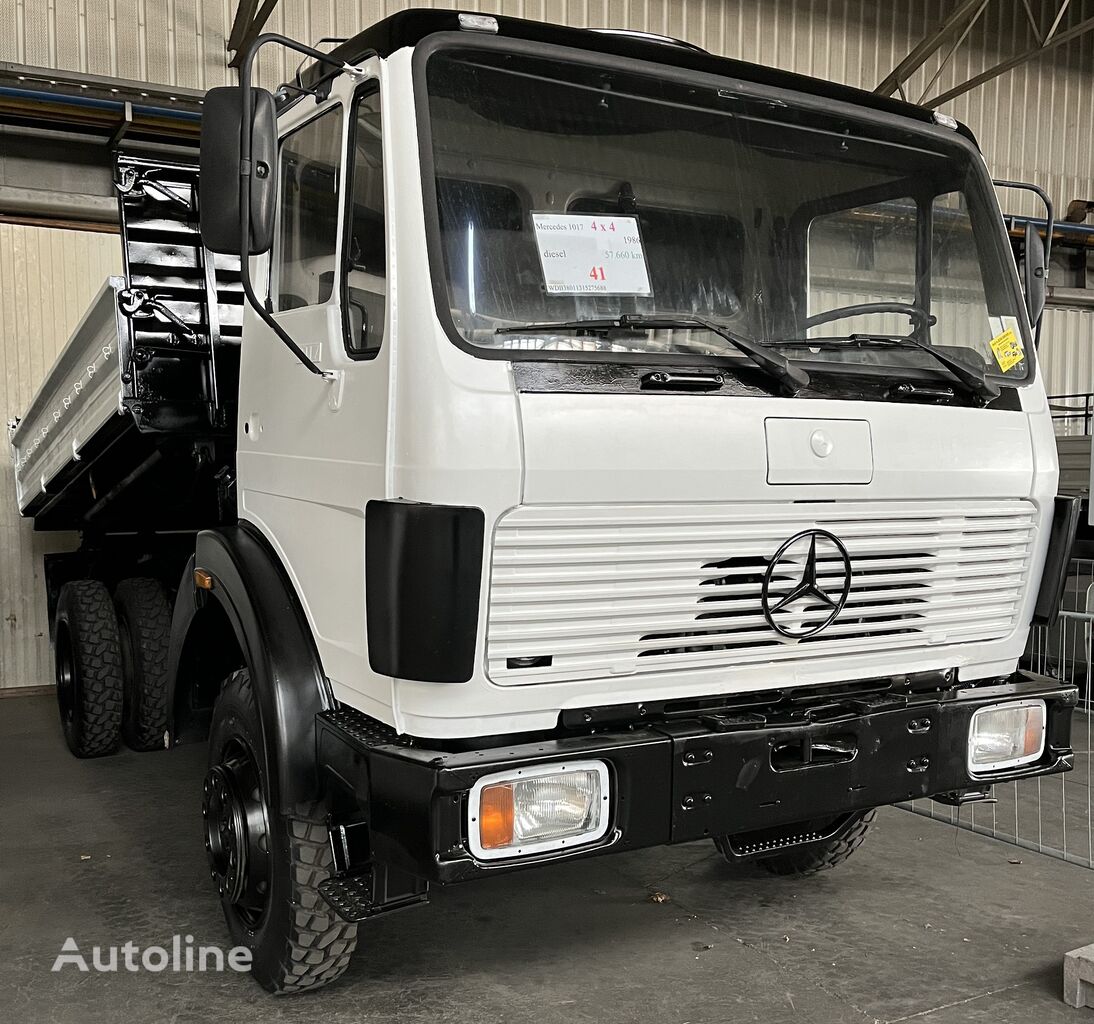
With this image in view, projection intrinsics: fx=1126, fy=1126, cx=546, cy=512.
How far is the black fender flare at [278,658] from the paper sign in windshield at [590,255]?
1081 mm

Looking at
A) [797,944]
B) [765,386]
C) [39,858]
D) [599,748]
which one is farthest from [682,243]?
[39,858]

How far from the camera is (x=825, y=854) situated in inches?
152

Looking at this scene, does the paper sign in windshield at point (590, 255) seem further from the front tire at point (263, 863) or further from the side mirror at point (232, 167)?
the front tire at point (263, 863)

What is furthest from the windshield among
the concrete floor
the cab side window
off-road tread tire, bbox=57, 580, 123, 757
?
off-road tread tire, bbox=57, 580, 123, 757

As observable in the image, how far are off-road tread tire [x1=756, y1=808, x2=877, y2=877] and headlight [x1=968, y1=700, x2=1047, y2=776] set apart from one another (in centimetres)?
79

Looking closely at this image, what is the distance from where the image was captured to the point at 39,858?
13.4 ft

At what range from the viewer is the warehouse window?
8.99 ft

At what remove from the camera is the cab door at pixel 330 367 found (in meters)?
2.54

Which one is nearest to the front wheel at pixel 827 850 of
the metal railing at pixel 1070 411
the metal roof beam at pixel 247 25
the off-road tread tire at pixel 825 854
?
the off-road tread tire at pixel 825 854

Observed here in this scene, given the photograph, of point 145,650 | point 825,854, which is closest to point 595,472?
point 825,854

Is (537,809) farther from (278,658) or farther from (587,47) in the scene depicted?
(587,47)

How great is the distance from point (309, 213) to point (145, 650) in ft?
9.32

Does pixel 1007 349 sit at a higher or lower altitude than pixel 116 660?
higher
